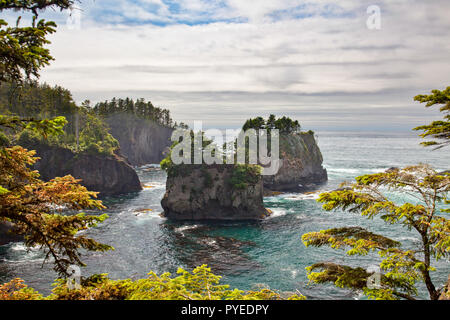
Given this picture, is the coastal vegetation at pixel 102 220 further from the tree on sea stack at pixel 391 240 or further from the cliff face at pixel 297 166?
the cliff face at pixel 297 166

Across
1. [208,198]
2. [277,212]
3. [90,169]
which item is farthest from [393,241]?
[90,169]

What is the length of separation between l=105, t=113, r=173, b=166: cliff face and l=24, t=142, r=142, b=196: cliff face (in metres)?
52.3

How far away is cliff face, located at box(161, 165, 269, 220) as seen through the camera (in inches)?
2498

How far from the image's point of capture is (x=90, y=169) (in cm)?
8875

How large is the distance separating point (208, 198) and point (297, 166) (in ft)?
140

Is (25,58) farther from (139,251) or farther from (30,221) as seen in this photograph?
(139,251)

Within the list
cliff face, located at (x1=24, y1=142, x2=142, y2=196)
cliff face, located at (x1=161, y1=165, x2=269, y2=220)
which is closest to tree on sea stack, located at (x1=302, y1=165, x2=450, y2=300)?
cliff face, located at (x1=161, y1=165, x2=269, y2=220)

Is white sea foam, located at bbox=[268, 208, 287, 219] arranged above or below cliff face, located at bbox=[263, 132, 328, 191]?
below

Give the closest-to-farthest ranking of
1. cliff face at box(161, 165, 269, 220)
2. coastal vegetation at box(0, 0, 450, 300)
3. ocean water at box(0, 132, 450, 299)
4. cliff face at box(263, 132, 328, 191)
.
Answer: coastal vegetation at box(0, 0, 450, 300), ocean water at box(0, 132, 450, 299), cliff face at box(161, 165, 269, 220), cliff face at box(263, 132, 328, 191)

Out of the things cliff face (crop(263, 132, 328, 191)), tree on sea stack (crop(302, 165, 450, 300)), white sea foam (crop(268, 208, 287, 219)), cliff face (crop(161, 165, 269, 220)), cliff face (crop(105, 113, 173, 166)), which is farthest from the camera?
cliff face (crop(105, 113, 173, 166))

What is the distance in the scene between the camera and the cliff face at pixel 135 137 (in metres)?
143

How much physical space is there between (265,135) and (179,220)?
170ft

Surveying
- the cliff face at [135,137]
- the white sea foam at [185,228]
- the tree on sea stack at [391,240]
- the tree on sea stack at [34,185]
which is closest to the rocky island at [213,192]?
the white sea foam at [185,228]

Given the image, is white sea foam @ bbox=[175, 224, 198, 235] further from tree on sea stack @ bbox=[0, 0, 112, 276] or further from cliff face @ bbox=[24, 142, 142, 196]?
tree on sea stack @ bbox=[0, 0, 112, 276]
